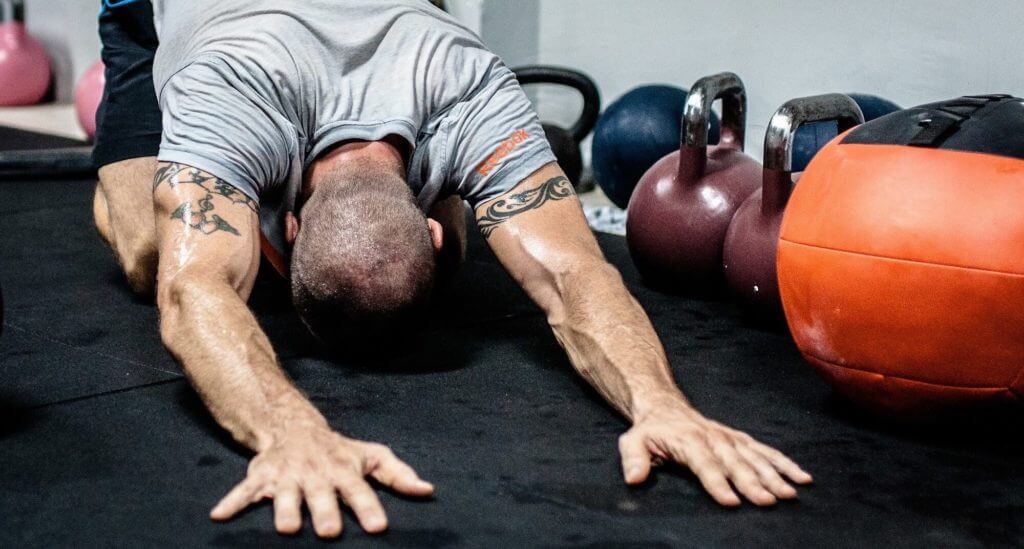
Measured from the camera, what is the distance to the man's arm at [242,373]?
4.84 feet

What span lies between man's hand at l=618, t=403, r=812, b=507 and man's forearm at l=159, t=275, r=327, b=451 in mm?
495

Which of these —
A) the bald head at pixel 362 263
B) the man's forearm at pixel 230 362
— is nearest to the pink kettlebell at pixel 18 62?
the bald head at pixel 362 263

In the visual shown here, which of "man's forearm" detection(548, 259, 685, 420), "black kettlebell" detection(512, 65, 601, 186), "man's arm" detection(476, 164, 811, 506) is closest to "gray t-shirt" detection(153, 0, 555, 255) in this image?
"man's arm" detection(476, 164, 811, 506)

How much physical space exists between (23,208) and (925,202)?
356 cm

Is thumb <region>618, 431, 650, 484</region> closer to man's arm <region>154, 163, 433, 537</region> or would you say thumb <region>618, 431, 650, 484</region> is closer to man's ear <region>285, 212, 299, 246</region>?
man's arm <region>154, 163, 433, 537</region>

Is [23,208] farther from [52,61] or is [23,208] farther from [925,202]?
[52,61]

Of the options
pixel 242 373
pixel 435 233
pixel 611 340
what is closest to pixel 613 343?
pixel 611 340

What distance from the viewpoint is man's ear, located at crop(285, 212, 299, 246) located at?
2.23 m

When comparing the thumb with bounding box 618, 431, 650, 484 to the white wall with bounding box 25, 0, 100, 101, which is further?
the white wall with bounding box 25, 0, 100, 101

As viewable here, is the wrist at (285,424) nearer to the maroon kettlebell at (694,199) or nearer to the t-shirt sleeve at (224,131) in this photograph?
the t-shirt sleeve at (224,131)

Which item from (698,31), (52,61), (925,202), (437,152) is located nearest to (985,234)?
(925,202)

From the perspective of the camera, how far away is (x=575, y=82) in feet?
14.2

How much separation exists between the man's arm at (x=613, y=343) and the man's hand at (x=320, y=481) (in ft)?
1.21

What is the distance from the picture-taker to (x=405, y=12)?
2590mm
